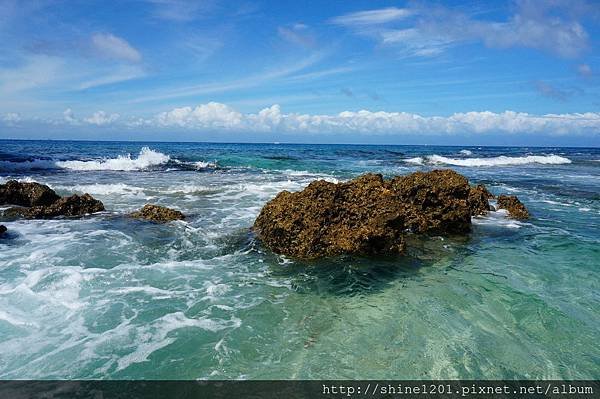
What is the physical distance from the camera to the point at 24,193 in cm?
1252

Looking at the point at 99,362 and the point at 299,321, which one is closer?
the point at 99,362

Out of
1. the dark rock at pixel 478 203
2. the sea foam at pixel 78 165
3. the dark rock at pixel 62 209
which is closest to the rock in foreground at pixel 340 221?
the dark rock at pixel 478 203

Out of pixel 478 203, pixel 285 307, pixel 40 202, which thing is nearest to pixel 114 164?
pixel 40 202

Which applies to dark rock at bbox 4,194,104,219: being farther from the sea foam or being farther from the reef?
the sea foam

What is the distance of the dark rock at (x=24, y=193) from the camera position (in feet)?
39.8

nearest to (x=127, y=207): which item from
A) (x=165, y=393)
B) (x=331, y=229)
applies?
(x=331, y=229)

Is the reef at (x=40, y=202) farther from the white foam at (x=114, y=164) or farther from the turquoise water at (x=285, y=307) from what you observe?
the white foam at (x=114, y=164)

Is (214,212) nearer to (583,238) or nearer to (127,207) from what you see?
(127,207)

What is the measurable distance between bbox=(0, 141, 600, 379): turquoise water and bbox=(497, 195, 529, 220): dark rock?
1772 mm

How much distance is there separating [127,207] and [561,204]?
14.7 meters

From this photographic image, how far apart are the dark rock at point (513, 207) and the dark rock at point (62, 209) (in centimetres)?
1195

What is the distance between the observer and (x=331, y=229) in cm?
779

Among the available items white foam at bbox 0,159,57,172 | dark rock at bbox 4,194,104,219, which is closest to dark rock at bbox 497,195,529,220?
dark rock at bbox 4,194,104,219

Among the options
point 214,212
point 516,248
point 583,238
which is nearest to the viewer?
point 516,248
